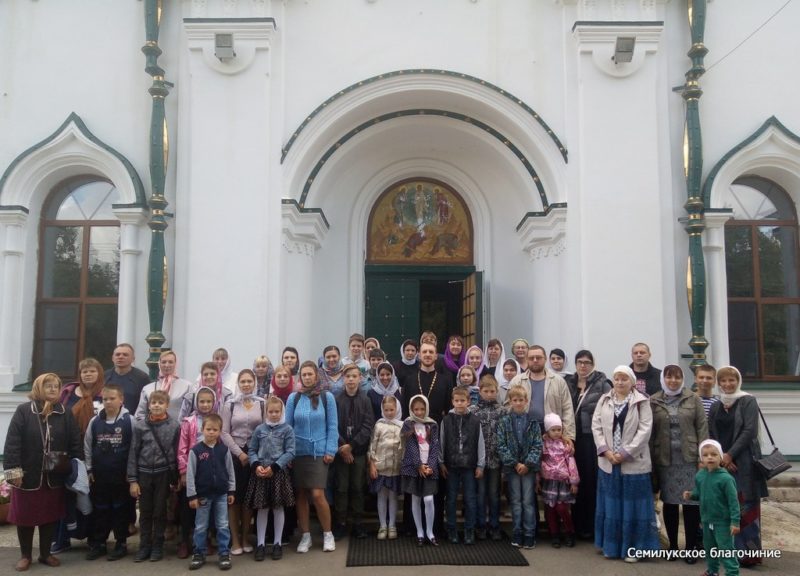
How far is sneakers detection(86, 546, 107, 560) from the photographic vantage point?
17.4 feet

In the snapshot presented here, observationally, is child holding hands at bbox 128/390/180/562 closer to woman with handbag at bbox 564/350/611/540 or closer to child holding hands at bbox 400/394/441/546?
child holding hands at bbox 400/394/441/546

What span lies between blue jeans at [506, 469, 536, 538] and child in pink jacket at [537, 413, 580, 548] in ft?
0.37

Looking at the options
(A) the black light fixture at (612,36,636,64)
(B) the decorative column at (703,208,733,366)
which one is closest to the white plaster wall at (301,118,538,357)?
(A) the black light fixture at (612,36,636,64)

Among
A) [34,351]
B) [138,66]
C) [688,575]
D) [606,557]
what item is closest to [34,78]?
[138,66]

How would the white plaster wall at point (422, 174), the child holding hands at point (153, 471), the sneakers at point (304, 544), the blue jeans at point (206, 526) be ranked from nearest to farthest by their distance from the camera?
the blue jeans at point (206, 526), the child holding hands at point (153, 471), the sneakers at point (304, 544), the white plaster wall at point (422, 174)

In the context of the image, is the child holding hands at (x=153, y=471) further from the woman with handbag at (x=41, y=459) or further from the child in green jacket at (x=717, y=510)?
the child in green jacket at (x=717, y=510)

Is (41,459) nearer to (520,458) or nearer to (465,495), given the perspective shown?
(465,495)

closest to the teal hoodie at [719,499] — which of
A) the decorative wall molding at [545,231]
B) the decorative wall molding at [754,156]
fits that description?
the decorative wall molding at [545,231]

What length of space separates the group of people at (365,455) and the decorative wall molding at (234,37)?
11.9 feet

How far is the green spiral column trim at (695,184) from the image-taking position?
7.48m

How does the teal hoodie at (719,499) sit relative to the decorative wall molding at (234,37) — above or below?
below

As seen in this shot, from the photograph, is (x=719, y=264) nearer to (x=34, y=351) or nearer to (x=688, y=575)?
(x=688, y=575)

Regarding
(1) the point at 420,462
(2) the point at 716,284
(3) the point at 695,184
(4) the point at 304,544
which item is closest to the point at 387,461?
(1) the point at 420,462

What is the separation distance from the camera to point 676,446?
5.21 meters
